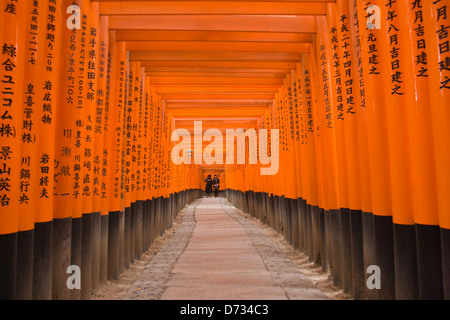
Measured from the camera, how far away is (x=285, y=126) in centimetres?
695

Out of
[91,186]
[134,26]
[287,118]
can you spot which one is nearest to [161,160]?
[287,118]

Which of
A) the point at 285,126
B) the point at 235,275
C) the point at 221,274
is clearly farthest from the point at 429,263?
the point at 285,126

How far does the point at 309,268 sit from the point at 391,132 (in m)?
2.94

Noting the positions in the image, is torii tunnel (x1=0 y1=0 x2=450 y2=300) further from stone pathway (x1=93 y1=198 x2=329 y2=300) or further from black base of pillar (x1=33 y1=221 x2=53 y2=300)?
stone pathway (x1=93 y1=198 x2=329 y2=300)

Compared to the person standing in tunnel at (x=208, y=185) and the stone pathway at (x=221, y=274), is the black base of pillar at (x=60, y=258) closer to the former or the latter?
the stone pathway at (x=221, y=274)

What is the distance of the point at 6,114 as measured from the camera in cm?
206

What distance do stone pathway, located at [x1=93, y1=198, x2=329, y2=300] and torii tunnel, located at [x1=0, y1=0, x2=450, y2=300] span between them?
43 centimetres

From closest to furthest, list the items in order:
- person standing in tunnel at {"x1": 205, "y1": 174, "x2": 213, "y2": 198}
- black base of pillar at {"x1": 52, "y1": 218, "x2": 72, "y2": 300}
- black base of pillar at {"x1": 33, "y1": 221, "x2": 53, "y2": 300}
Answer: black base of pillar at {"x1": 33, "y1": 221, "x2": 53, "y2": 300}
black base of pillar at {"x1": 52, "y1": 218, "x2": 72, "y2": 300}
person standing in tunnel at {"x1": 205, "y1": 174, "x2": 213, "y2": 198}

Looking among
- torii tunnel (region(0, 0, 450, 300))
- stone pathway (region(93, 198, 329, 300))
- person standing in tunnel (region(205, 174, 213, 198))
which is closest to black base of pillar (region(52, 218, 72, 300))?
torii tunnel (region(0, 0, 450, 300))

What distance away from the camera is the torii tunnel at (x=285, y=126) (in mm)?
2107

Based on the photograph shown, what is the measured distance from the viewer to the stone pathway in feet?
11.2

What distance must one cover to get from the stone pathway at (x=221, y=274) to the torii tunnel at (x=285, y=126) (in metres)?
0.43

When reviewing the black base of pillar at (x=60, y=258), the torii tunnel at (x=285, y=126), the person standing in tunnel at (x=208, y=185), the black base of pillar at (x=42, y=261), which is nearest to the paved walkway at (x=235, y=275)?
the torii tunnel at (x=285, y=126)

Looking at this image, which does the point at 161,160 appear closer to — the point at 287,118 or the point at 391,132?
the point at 287,118
